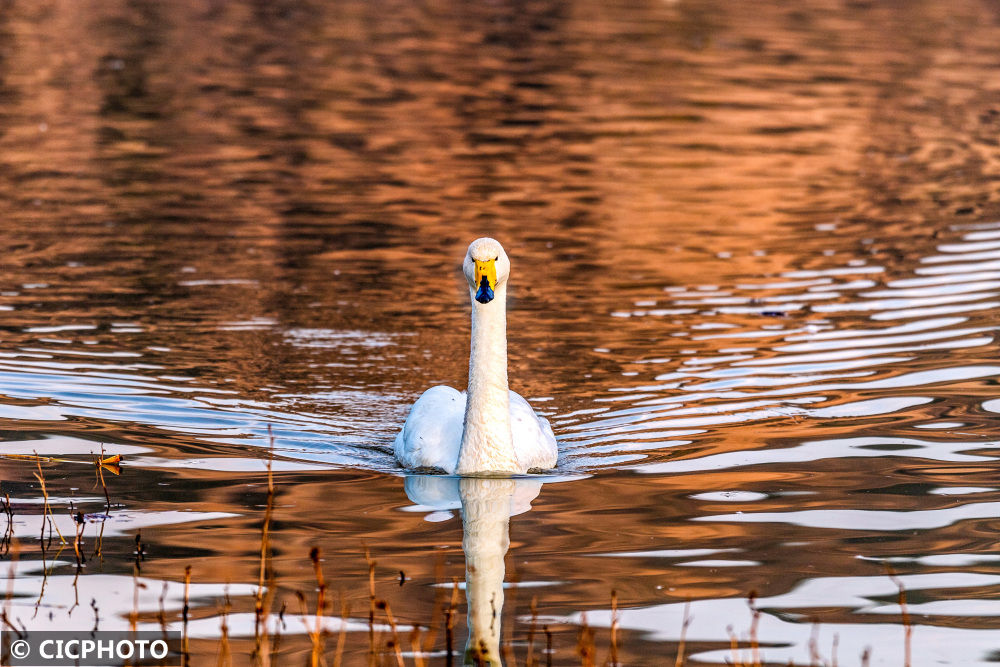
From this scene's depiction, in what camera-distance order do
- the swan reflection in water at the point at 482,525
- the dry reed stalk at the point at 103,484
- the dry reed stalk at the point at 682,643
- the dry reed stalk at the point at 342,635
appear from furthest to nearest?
1. the dry reed stalk at the point at 103,484
2. the swan reflection in water at the point at 482,525
3. the dry reed stalk at the point at 342,635
4. the dry reed stalk at the point at 682,643

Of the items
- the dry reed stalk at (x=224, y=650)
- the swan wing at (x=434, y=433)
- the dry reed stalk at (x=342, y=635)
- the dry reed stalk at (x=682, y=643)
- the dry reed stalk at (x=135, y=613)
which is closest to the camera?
the dry reed stalk at (x=224, y=650)

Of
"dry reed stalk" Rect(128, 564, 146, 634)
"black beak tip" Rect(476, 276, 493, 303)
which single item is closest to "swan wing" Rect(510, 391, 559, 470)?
"black beak tip" Rect(476, 276, 493, 303)

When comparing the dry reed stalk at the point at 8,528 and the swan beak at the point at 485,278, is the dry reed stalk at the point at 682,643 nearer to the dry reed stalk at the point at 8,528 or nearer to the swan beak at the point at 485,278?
the swan beak at the point at 485,278

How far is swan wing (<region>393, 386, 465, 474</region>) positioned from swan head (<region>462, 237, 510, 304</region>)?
115 cm

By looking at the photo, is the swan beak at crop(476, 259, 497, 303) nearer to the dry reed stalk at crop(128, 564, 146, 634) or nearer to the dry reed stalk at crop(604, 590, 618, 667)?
the dry reed stalk at crop(128, 564, 146, 634)

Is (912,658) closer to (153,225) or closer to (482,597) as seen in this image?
(482,597)

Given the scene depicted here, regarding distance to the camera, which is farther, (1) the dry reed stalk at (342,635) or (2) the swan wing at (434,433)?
(2) the swan wing at (434,433)

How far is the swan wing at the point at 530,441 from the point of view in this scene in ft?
34.6

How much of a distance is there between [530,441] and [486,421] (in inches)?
22.0

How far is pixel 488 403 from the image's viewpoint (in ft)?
33.3

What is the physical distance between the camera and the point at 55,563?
8141 mm

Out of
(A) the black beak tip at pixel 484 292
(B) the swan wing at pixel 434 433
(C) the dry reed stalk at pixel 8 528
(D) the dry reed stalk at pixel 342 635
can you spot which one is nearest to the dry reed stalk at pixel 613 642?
(D) the dry reed stalk at pixel 342 635

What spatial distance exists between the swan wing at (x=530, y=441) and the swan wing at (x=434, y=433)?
394 millimetres

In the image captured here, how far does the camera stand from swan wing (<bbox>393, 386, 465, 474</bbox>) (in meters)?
10.5
